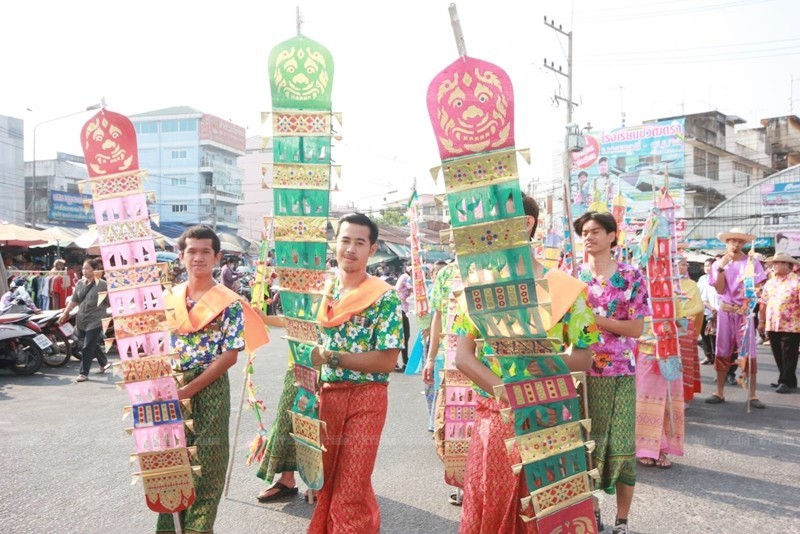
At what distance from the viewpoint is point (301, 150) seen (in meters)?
3.26

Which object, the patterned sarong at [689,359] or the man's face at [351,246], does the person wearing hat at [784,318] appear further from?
the man's face at [351,246]

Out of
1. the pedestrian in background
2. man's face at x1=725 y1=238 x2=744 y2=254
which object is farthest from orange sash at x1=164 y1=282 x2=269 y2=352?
A: the pedestrian in background

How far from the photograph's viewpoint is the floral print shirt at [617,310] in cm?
358

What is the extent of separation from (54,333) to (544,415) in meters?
9.94

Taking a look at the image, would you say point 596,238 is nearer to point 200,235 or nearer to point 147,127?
point 200,235

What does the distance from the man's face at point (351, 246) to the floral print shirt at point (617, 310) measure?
51.9 inches

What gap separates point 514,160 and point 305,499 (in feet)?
9.91

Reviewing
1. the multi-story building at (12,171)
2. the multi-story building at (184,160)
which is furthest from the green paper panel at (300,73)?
the multi-story building at (184,160)

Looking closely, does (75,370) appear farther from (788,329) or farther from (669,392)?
(788,329)

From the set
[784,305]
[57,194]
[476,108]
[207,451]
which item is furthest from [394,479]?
[57,194]

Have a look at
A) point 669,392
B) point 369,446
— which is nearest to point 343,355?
point 369,446

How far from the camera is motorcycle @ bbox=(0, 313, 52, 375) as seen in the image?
9.22 meters

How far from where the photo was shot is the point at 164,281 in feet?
10.7

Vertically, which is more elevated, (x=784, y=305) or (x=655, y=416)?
(x=784, y=305)
